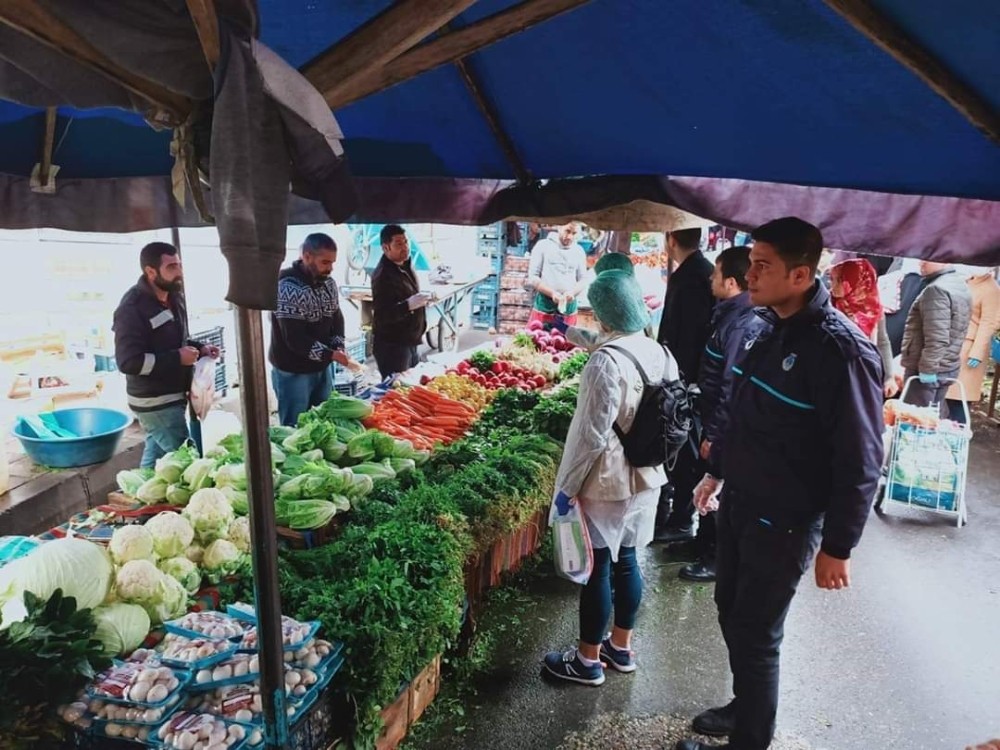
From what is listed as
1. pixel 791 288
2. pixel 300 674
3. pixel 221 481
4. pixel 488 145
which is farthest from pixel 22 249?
pixel 791 288

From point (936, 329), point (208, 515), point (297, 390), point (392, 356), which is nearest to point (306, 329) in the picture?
point (297, 390)

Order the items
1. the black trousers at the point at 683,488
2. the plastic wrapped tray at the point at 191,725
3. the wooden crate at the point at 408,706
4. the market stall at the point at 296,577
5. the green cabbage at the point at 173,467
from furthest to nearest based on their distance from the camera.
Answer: the black trousers at the point at 683,488, the green cabbage at the point at 173,467, the wooden crate at the point at 408,706, the market stall at the point at 296,577, the plastic wrapped tray at the point at 191,725

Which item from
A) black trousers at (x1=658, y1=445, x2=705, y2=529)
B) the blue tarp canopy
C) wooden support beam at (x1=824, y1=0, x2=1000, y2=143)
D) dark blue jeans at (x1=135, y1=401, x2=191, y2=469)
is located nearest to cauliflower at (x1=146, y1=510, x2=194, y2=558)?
the blue tarp canopy

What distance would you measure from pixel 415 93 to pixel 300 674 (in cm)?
251

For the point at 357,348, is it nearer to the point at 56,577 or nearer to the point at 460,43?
the point at 56,577

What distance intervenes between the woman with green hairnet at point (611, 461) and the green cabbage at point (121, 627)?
179 cm

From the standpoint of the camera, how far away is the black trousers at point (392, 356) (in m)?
6.59

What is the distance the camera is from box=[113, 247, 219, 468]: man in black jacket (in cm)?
444

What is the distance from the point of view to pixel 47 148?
9.68 ft

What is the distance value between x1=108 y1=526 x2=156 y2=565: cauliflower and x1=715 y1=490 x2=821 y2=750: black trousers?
2395 mm

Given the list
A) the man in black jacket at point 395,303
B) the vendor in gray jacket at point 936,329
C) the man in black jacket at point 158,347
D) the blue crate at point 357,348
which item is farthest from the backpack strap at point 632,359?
the blue crate at point 357,348

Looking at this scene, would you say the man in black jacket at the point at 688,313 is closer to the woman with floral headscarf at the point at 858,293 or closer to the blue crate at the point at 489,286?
the woman with floral headscarf at the point at 858,293

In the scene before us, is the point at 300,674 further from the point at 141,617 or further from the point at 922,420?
the point at 922,420

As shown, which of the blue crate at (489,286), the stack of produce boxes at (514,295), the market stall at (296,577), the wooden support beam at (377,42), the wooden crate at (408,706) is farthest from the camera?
the blue crate at (489,286)
